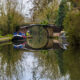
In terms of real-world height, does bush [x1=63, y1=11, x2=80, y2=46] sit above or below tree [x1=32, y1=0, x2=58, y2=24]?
above

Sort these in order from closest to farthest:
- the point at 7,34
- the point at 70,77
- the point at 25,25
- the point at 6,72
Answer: the point at 70,77 → the point at 6,72 → the point at 7,34 → the point at 25,25

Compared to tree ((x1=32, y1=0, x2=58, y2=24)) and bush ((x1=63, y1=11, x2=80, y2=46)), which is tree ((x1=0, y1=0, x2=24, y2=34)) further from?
bush ((x1=63, y1=11, x2=80, y2=46))

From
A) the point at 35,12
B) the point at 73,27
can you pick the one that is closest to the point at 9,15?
the point at 35,12

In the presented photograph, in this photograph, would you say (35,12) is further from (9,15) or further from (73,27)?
(73,27)

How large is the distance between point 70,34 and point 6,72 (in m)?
12.4

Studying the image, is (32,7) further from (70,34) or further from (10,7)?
(70,34)

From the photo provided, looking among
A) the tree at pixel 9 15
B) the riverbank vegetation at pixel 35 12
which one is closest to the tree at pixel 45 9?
the riverbank vegetation at pixel 35 12

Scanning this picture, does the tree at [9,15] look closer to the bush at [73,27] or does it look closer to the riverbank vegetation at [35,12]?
the riverbank vegetation at [35,12]

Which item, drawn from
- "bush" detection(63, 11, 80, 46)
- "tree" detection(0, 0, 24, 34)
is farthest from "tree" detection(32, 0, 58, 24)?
"bush" detection(63, 11, 80, 46)

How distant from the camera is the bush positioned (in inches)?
821

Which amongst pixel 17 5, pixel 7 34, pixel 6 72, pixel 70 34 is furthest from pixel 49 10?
pixel 6 72

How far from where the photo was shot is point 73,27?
70.2 ft

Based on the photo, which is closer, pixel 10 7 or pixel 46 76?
pixel 46 76

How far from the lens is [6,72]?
10.8 meters
